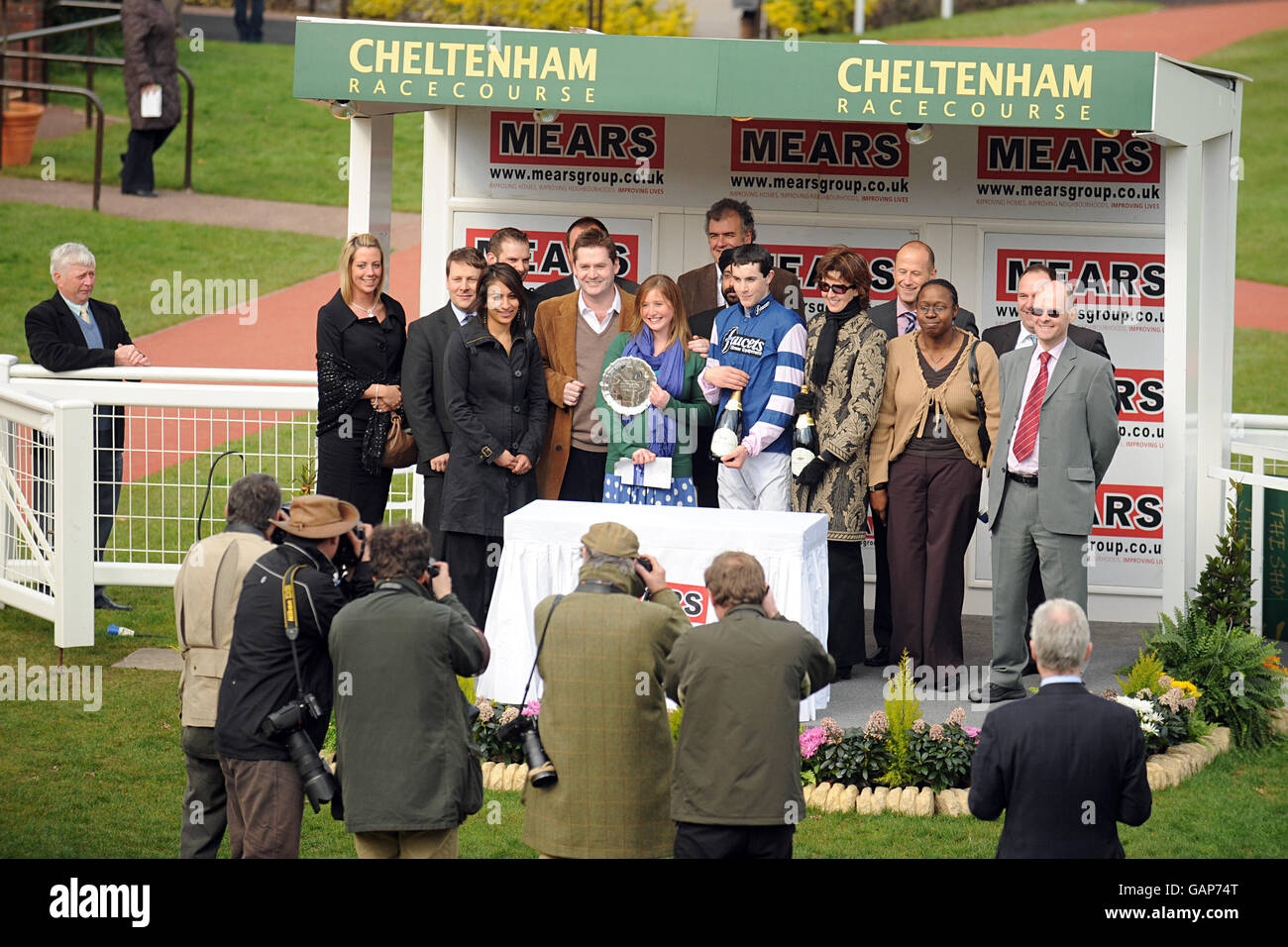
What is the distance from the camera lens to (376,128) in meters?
10.4

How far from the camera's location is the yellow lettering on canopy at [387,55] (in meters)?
9.34

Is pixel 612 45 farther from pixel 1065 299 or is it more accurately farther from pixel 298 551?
pixel 298 551

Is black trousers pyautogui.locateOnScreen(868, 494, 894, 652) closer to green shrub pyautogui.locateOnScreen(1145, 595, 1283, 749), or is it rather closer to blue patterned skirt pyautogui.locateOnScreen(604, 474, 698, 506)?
blue patterned skirt pyautogui.locateOnScreen(604, 474, 698, 506)

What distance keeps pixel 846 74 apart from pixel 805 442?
1942 mm

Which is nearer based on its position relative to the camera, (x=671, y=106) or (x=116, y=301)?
(x=671, y=106)

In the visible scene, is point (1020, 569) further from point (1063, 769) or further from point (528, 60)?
point (528, 60)


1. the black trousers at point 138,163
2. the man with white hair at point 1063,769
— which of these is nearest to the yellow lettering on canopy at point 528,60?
the man with white hair at point 1063,769

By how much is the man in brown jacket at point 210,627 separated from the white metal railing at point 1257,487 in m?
5.66

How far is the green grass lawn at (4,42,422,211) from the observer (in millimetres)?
24516

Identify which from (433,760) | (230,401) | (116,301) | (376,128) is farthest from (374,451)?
(116,301)

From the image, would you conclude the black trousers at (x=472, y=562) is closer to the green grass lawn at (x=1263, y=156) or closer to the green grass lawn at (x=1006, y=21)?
the green grass lawn at (x=1263, y=156)

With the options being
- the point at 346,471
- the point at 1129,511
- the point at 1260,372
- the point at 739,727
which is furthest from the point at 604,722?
the point at 1260,372

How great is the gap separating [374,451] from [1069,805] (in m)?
4.89

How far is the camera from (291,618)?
6.21m
